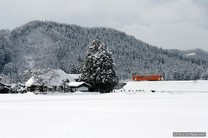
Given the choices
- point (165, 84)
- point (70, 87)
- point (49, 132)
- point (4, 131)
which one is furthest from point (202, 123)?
point (70, 87)

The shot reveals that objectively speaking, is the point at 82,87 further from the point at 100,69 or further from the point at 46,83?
the point at 100,69

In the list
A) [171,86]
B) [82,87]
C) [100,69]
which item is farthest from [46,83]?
[171,86]

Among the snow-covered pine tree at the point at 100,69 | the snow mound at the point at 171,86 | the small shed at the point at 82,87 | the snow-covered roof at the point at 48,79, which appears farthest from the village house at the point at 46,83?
the snow mound at the point at 171,86

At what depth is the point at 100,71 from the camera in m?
84.8

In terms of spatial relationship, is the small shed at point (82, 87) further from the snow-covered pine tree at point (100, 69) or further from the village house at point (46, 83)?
the village house at point (46, 83)

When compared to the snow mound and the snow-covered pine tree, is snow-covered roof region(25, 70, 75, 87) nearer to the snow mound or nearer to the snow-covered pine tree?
the snow-covered pine tree

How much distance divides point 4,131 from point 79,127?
376 centimetres

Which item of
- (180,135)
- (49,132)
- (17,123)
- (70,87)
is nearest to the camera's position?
(180,135)

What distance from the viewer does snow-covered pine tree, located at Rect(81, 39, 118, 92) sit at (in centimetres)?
8406

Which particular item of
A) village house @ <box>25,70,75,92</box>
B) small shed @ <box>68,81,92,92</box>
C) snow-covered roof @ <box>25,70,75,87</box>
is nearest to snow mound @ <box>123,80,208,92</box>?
small shed @ <box>68,81,92,92</box>

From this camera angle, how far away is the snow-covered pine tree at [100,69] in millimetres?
84062

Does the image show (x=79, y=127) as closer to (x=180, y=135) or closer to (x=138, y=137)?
(x=138, y=137)

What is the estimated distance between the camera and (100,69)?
84875 mm

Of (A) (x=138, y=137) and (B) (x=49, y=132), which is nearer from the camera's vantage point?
(A) (x=138, y=137)
